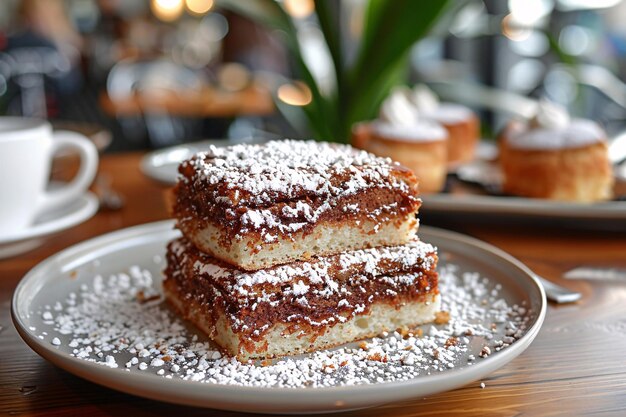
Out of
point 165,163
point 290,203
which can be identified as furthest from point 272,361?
point 165,163

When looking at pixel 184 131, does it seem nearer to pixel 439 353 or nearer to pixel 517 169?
pixel 517 169

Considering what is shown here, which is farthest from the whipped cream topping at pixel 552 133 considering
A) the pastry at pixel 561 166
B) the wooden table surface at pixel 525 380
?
the wooden table surface at pixel 525 380

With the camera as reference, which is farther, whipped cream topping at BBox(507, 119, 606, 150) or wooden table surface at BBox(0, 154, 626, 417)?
whipped cream topping at BBox(507, 119, 606, 150)

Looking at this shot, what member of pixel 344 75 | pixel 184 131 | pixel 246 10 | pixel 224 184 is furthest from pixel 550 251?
pixel 184 131

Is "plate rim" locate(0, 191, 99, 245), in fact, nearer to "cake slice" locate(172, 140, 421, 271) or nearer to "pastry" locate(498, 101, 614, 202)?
"cake slice" locate(172, 140, 421, 271)

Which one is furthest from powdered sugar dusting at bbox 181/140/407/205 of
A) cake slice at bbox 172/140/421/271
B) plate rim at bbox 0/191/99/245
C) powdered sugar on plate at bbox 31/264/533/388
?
plate rim at bbox 0/191/99/245

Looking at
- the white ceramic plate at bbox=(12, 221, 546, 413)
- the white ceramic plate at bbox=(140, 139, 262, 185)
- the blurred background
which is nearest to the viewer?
the white ceramic plate at bbox=(12, 221, 546, 413)

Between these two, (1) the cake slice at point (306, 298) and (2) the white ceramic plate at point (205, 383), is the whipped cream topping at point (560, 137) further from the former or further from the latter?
(1) the cake slice at point (306, 298)
